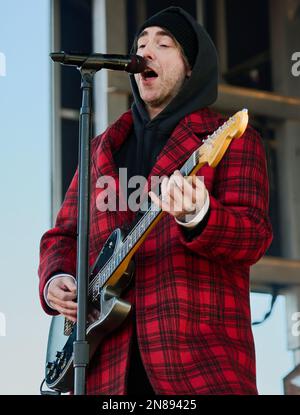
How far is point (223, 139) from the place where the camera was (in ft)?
9.98

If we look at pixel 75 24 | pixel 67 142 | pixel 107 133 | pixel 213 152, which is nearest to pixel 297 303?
pixel 67 142

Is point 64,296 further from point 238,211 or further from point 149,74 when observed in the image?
point 149,74

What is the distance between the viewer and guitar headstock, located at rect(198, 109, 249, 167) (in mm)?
3014

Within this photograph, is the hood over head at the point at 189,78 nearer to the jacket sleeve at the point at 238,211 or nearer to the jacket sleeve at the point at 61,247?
the jacket sleeve at the point at 238,211

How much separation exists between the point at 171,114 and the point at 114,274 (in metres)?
0.54

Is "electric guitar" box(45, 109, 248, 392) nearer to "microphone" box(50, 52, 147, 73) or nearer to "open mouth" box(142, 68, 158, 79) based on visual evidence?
"microphone" box(50, 52, 147, 73)

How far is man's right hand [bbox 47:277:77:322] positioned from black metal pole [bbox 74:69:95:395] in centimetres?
A: 36

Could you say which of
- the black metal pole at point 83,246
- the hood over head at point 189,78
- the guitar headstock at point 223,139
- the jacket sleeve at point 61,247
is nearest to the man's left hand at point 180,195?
the guitar headstock at point 223,139

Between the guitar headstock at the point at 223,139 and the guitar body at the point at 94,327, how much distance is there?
0.42 m

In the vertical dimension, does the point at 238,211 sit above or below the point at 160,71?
below

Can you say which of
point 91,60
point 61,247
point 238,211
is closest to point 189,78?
point 91,60

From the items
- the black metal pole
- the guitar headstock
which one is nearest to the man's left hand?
the guitar headstock

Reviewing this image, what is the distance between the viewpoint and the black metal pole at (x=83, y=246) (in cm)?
298
